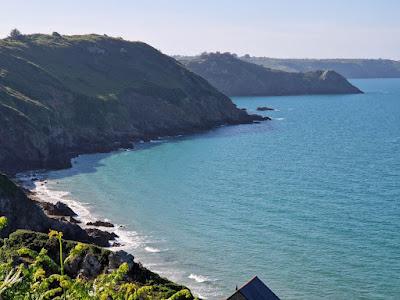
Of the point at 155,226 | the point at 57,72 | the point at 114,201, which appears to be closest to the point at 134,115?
the point at 57,72

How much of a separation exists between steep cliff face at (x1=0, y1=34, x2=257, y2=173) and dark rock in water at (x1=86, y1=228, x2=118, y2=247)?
4248 centimetres

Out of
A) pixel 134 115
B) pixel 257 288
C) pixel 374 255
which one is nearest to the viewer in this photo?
pixel 257 288

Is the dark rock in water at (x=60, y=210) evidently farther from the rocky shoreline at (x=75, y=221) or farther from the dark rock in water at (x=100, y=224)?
the dark rock in water at (x=100, y=224)

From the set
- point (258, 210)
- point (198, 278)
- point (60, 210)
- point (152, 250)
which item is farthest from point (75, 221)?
point (258, 210)

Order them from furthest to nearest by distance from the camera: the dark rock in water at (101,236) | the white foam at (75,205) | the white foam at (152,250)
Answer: the white foam at (75,205) < the dark rock in water at (101,236) < the white foam at (152,250)

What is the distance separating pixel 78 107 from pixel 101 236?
89569 millimetres

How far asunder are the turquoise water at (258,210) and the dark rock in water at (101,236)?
7.33 feet

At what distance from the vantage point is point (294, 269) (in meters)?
57.6

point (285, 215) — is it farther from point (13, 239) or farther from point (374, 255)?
point (13, 239)

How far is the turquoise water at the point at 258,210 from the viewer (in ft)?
186

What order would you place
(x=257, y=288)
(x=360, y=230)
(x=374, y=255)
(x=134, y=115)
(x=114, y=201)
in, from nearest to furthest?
(x=257, y=288) → (x=374, y=255) → (x=360, y=230) → (x=114, y=201) → (x=134, y=115)

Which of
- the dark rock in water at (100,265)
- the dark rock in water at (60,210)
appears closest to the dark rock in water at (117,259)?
the dark rock in water at (100,265)

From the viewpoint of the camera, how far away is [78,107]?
15175 cm

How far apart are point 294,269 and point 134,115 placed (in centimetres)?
11294
